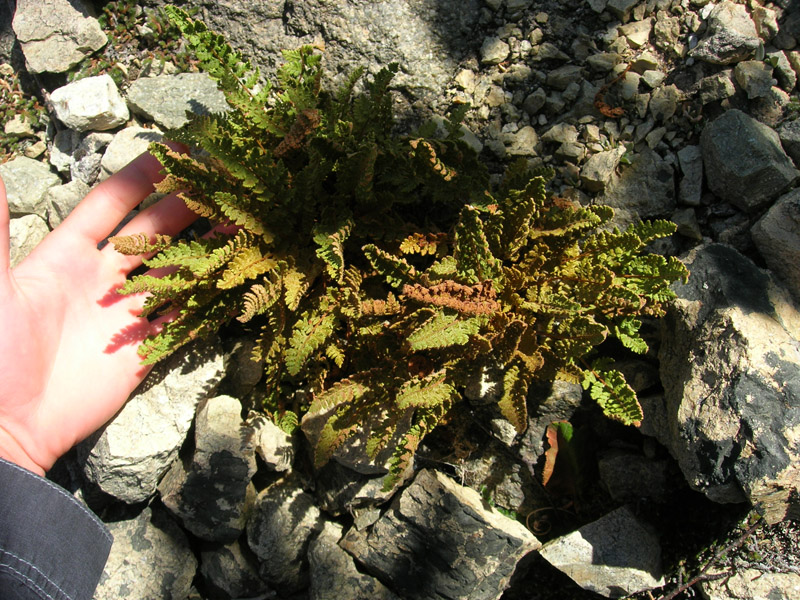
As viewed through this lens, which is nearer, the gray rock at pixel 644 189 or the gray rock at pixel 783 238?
the gray rock at pixel 783 238

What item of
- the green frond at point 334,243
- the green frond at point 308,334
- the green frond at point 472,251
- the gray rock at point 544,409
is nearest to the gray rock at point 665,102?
the green frond at point 472,251

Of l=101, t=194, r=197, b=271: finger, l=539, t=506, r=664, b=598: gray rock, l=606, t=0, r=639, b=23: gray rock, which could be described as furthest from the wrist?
l=606, t=0, r=639, b=23: gray rock

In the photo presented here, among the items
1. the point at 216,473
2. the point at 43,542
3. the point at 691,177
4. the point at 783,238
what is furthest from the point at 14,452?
the point at 783,238

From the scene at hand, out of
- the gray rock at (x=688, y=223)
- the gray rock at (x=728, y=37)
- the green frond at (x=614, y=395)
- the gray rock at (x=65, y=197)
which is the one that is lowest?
the green frond at (x=614, y=395)

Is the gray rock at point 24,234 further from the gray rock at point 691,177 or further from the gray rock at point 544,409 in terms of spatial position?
the gray rock at point 691,177

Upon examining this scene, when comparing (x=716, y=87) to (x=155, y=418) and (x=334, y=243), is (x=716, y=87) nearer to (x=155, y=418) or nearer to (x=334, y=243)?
(x=334, y=243)

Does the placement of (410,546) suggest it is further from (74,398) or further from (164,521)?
(74,398)
